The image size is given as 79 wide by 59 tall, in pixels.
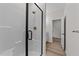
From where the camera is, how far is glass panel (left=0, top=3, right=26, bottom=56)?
3.32 ft

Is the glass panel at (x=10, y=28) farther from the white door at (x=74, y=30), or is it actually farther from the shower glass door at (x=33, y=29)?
the white door at (x=74, y=30)

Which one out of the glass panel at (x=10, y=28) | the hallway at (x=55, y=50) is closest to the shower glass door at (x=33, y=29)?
the glass panel at (x=10, y=28)

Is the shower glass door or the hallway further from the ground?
the shower glass door

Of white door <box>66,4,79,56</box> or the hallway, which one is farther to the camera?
the hallway

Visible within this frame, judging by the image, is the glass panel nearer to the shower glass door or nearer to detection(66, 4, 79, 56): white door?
the shower glass door

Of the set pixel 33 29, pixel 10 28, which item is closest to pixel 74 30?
pixel 33 29

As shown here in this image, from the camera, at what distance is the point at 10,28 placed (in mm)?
1135

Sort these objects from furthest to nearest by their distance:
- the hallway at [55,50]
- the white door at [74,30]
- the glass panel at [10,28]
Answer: the hallway at [55,50] → the white door at [74,30] → the glass panel at [10,28]

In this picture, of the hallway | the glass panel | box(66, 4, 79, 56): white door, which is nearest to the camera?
the glass panel

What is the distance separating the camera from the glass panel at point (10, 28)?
39.8 inches

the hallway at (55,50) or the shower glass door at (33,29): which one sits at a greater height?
the shower glass door at (33,29)

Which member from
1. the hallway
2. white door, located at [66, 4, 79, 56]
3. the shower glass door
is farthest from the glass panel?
the hallway

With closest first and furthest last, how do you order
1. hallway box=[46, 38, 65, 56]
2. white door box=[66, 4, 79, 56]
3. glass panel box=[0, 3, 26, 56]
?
glass panel box=[0, 3, 26, 56]
white door box=[66, 4, 79, 56]
hallway box=[46, 38, 65, 56]

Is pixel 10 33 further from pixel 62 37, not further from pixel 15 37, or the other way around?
pixel 62 37
